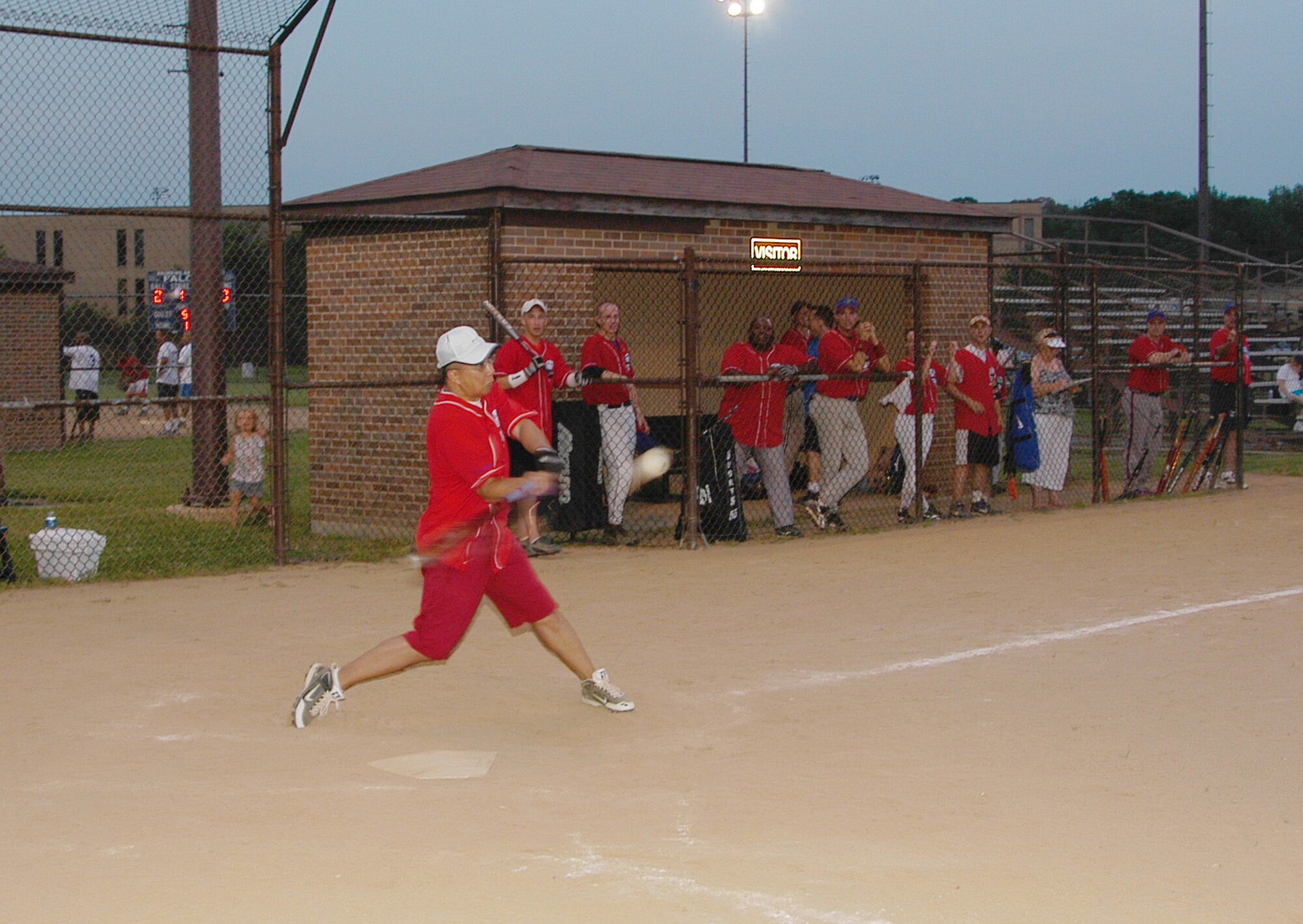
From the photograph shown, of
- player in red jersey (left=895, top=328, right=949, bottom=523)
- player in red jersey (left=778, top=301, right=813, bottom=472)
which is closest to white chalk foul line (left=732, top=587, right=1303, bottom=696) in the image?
player in red jersey (left=895, top=328, right=949, bottom=523)

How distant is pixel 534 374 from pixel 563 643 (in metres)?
4.58

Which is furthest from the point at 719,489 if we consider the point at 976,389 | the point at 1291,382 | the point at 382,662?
the point at 1291,382

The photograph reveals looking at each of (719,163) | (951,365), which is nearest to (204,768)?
(951,365)

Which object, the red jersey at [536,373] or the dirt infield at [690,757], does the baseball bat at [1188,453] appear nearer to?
the dirt infield at [690,757]

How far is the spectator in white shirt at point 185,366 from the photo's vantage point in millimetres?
13307

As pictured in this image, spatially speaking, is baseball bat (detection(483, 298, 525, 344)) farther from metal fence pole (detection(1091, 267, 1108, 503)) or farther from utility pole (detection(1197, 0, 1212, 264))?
utility pole (detection(1197, 0, 1212, 264))

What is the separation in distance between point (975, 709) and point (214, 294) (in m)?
8.83

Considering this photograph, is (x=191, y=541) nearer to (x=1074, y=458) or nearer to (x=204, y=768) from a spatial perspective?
(x=204, y=768)

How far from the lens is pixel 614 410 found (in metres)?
12.4

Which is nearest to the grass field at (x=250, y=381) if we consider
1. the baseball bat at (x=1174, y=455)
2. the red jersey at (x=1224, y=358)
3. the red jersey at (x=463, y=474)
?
the red jersey at (x=463, y=474)

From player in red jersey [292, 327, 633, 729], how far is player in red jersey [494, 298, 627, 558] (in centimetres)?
458

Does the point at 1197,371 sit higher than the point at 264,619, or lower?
higher

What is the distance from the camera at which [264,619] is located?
9.38 metres

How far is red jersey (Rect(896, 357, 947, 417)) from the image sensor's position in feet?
45.3
